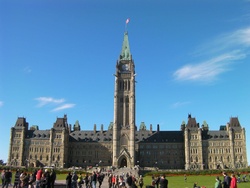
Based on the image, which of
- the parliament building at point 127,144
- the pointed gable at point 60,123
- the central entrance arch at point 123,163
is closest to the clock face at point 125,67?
the parliament building at point 127,144

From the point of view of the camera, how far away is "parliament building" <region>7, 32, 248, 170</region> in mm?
128250

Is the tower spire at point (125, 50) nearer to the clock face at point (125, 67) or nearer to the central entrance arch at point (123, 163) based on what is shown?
the clock face at point (125, 67)

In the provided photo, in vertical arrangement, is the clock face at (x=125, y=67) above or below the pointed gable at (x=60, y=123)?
above

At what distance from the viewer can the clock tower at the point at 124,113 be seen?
12244cm

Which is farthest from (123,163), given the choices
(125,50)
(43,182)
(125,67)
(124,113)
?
(43,182)

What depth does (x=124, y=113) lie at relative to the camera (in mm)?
128875

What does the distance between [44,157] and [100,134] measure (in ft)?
88.8

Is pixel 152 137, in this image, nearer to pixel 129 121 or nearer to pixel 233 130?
pixel 129 121

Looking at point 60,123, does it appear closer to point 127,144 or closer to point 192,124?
point 127,144

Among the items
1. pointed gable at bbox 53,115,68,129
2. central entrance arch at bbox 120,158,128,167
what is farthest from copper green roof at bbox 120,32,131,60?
central entrance arch at bbox 120,158,128,167

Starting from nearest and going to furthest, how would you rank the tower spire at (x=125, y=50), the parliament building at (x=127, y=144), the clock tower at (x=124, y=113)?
the clock tower at (x=124, y=113), the parliament building at (x=127, y=144), the tower spire at (x=125, y=50)

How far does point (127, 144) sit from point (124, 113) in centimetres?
1258

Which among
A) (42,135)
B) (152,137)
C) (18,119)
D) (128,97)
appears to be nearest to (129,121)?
(128,97)

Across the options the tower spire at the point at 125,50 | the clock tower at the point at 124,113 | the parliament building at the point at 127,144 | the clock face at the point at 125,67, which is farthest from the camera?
the tower spire at the point at 125,50
